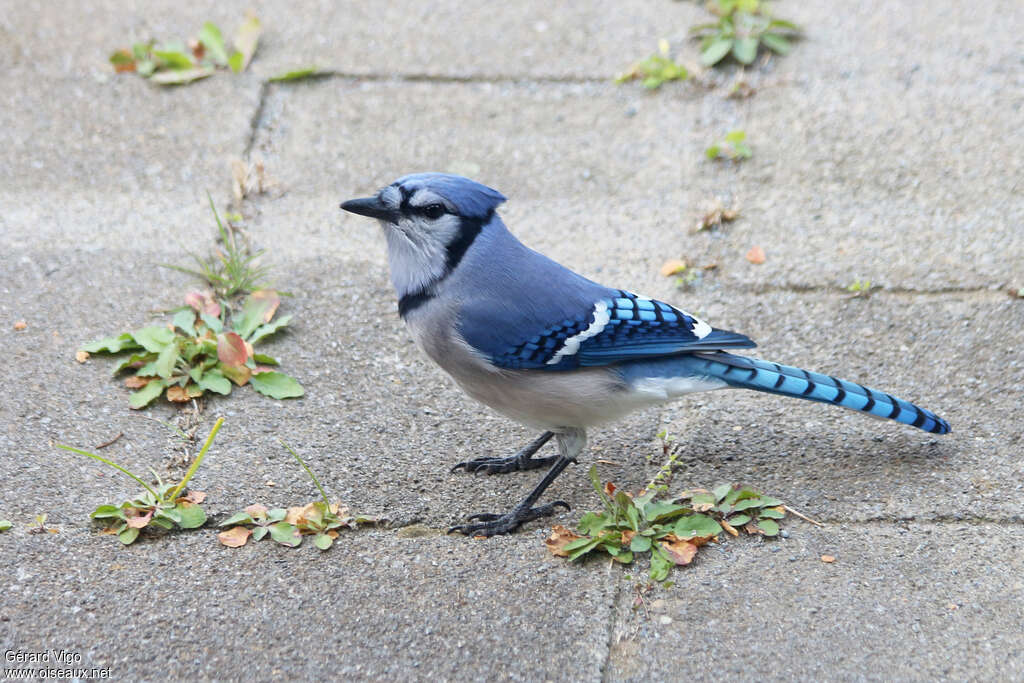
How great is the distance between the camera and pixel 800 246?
4074mm

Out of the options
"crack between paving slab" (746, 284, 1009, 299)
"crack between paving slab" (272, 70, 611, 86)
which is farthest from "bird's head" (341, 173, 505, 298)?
"crack between paving slab" (272, 70, 611, 86)

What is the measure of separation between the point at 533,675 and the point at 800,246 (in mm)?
2238

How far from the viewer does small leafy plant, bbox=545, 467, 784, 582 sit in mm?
2807

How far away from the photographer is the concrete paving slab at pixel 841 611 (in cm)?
244

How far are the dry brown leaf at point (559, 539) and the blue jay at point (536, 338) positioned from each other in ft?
0.48

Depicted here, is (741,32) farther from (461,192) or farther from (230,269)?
(230,269)

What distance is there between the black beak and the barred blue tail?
102 centimetres

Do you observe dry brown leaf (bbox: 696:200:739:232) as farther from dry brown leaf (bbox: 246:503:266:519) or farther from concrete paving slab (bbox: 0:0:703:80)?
dry brown leaf (bbox: 246:503:266:519)

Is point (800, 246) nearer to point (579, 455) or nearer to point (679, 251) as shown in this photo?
point (679, 251)

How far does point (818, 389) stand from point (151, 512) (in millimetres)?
1890

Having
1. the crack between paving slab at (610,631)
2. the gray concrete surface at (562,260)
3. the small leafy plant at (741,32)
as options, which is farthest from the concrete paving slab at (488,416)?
the small leafy plant at (741,32)

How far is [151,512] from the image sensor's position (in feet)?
9.56

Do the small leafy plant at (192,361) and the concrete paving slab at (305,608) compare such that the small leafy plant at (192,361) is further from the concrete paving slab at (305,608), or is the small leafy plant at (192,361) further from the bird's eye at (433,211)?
the bird's eye at (433,211)

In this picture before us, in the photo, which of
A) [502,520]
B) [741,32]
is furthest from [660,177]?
[502,520]
